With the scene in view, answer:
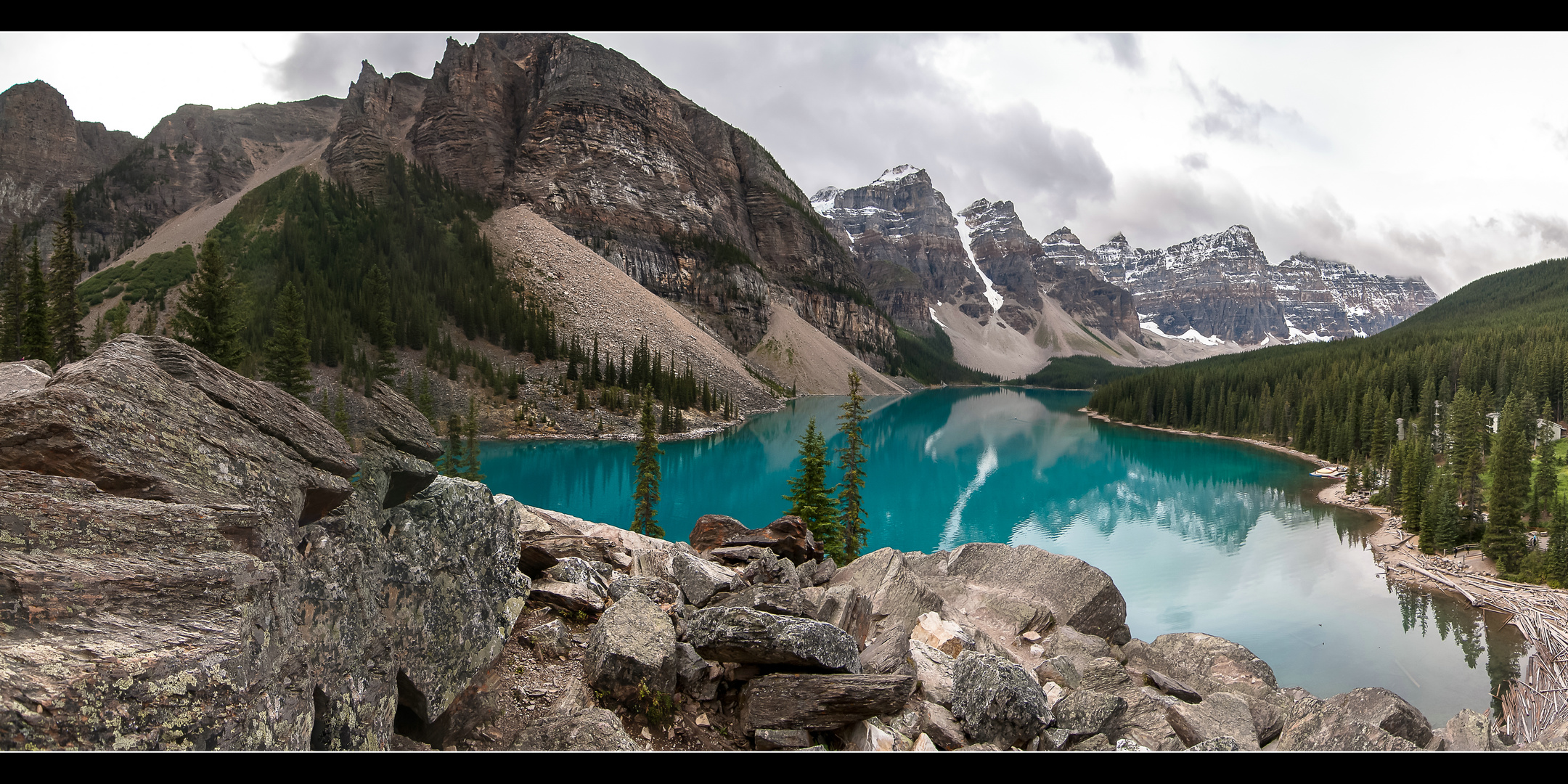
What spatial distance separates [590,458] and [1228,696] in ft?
152

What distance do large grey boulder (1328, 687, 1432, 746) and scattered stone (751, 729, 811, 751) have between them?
6.28 m

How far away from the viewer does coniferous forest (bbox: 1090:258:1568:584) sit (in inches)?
1161

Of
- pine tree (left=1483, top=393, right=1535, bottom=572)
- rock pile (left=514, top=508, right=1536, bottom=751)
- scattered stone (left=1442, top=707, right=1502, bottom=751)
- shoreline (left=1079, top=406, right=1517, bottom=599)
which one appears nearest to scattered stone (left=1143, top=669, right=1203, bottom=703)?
rock pile (left=514, top=508, right=1536, bottom=751)

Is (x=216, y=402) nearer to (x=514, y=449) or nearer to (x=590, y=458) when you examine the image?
(x=590, y=458)

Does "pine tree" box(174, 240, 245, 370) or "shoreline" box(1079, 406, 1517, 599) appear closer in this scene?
"pine tree" box(174, 240, 245, 370)

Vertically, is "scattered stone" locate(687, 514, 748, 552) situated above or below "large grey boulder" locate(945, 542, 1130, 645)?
above

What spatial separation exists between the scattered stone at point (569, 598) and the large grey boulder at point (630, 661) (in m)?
1.23

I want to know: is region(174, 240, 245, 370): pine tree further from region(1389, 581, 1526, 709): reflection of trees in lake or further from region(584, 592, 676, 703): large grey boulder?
region(1389, 581, 1526, 709): reflection of trees in lake

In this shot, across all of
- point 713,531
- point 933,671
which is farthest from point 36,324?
point 933,671

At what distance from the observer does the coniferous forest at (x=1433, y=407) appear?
96.8 feet

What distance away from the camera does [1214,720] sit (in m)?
6.94

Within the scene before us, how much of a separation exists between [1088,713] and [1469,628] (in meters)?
26.1

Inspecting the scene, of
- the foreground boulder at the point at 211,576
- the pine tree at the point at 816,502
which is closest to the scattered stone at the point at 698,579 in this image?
the foreground boulder at the point at 211,576

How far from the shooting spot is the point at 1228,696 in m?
7.35
